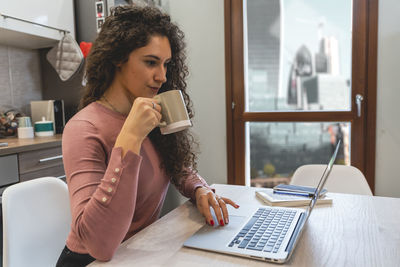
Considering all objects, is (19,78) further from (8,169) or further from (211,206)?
(211,206)

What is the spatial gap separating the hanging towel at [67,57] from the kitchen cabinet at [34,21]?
0.20 ft

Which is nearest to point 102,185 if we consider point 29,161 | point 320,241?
point 320,241

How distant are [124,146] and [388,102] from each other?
6.84ft

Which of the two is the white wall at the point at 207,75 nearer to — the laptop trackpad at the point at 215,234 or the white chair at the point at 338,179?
the white chair at the point at 338,179

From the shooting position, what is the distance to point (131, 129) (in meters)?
0.79

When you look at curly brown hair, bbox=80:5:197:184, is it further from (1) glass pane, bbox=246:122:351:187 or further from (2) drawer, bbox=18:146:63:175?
(1) glass pane, bbox=246:122:351:187

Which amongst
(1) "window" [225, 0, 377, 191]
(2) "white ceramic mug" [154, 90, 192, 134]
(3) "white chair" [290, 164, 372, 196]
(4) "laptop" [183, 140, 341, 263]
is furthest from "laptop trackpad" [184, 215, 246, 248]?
(1) "window" [225, 0, 377, 191]

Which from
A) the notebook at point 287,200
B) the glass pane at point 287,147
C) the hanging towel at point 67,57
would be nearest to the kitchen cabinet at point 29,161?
the hanging towel at point 67,57

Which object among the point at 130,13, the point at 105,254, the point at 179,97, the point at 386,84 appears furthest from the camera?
the point at 386,84

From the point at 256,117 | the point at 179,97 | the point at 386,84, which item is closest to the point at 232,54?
the point at 256,117

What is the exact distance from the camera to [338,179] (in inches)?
Result: 61.9

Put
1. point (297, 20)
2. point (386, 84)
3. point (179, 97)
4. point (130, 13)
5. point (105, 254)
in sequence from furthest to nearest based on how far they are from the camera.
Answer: point (297, 20) → point (386, 84) → point (130, 13) → point (179, 97) → point (105, 254)

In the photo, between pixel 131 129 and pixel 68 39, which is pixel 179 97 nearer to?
pixel 131 129

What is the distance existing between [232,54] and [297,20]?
542 millimetres
